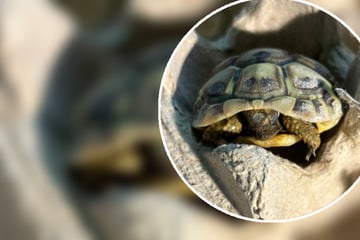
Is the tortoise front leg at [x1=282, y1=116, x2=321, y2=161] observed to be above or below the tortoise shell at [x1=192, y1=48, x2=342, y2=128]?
below

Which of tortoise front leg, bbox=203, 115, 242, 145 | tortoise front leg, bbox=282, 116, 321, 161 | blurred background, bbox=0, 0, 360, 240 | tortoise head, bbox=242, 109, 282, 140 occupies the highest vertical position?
blurred background, bbox=0, 0, 360, 240

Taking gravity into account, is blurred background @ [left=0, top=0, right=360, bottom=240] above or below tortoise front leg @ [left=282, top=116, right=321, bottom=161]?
above

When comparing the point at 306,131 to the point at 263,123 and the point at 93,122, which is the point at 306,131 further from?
the point at 93,122

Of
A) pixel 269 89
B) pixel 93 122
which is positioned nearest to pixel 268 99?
pixel 269 89

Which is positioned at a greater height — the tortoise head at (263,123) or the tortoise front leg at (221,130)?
the tortoise front leg at (221,130)

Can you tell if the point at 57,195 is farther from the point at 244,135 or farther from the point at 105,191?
the point at 244,135

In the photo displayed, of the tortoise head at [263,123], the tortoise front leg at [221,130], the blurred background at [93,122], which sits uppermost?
the blurred background at [93,122]
